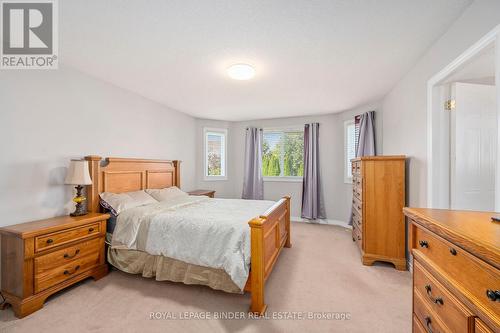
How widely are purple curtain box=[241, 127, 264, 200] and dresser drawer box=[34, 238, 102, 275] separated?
10.8 feet

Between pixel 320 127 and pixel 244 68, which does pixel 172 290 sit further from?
pixel 320 127

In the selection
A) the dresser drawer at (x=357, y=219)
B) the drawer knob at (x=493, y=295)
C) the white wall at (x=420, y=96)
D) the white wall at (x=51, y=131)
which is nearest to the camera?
the drawer knob at (x=493, y=295)

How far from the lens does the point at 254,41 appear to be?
198 cm

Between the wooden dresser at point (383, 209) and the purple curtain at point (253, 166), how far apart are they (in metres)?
2.64

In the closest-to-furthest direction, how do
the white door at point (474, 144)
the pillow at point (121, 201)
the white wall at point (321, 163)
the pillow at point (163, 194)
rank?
1. the white door at point (474, 144)
2. the pillow at point (121, 201)
3. the pillow at point (163, 194)
4. the white wall at point (321, 163)

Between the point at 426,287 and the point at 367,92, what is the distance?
309 centimetres

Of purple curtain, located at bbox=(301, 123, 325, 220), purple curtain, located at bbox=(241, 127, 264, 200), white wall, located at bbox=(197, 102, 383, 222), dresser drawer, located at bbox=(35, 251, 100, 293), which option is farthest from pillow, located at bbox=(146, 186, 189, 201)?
purple curtain, located at bbox=(301, 123, 325, 220)

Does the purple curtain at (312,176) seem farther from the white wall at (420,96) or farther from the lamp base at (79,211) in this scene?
the lamp base at (79,211)

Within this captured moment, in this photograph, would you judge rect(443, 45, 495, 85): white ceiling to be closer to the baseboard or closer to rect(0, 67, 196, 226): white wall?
the baseboard

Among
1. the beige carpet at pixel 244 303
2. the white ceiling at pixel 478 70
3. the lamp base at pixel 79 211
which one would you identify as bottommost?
the beige carpet at pixel 244 303

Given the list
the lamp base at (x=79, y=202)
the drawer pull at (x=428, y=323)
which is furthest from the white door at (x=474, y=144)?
the lamp base at (x=79, y=202)

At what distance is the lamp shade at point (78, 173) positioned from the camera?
2.37 m

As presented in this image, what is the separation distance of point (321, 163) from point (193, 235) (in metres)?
3.51

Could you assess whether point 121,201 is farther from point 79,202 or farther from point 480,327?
point 480,327
